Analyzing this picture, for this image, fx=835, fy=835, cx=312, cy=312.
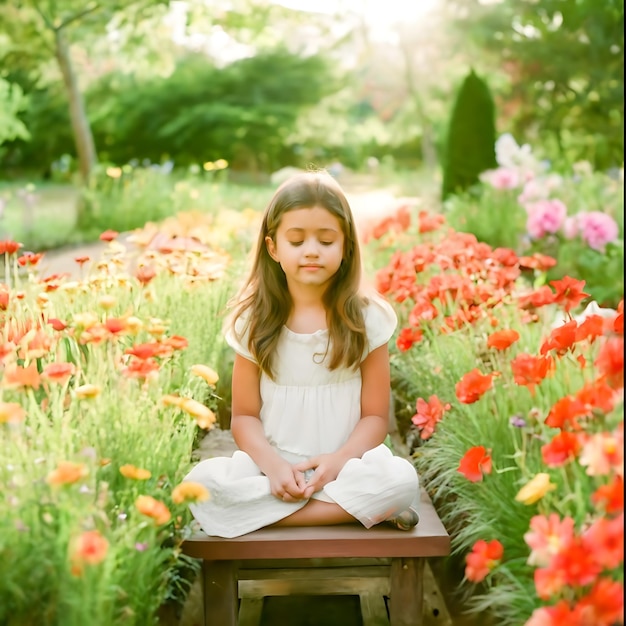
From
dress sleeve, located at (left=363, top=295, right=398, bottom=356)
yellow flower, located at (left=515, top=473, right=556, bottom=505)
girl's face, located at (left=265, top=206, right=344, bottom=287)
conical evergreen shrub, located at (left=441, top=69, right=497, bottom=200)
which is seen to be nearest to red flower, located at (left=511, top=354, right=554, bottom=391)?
yellow flower, located at (left=515, top=473, right=556, bottom=505)

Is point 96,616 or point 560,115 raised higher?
point 560,115

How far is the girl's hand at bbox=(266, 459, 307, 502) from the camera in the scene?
2.21 m

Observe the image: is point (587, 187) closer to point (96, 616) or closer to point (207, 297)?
point (207, 297)

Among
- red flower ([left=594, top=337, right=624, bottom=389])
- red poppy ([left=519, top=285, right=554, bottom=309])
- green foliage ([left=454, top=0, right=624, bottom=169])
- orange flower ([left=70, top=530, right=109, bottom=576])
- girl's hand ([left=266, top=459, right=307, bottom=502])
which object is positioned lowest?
girl's hand ([left=266, top=459, right=307, bottom=502])

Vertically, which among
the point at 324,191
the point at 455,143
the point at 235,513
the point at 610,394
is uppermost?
the point at 455,143

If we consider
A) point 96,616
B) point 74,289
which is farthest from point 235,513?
point 74,289

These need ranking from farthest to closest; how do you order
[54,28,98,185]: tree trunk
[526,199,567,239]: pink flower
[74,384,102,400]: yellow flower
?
[54,28,98,185]: tree trunk → [526,199,567,239]: pink flower → [74,384,102,400]: yellow flower

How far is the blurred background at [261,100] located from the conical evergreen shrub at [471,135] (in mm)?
18

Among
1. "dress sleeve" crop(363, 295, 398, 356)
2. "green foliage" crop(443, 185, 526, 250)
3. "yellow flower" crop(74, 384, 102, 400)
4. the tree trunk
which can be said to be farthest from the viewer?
the tree trunk

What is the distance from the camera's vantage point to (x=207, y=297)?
3.85 m

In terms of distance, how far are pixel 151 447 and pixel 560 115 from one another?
10322 millimetres

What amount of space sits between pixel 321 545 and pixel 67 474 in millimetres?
813

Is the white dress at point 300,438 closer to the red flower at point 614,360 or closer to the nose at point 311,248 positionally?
the nose at point 311,248

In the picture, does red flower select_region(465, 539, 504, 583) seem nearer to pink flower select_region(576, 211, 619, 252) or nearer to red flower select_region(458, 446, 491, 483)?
red flower select_region(458, 446, 491, 483)
